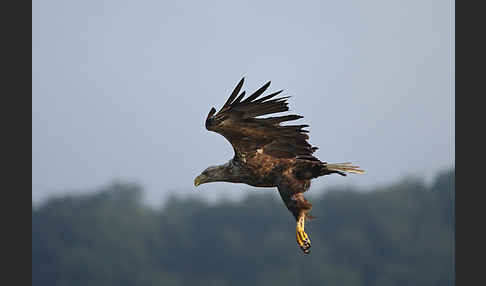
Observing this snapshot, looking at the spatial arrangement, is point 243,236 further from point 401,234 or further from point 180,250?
point 401,234

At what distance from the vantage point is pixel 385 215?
55656 mm

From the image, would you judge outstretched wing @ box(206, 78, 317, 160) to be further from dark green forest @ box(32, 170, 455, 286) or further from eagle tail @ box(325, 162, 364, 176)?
dark green forest @ box(32, 170, 455, 286)

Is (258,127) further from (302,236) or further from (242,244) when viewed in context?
(242,244)

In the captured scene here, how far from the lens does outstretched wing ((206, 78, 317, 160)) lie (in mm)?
9688

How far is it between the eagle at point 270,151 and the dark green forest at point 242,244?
39.9 meters

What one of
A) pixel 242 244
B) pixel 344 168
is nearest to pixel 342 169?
pixel 344 168

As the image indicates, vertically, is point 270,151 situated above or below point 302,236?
above

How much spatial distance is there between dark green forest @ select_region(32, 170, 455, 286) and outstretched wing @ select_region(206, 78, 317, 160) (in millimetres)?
39977

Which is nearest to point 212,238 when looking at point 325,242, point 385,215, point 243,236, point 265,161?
point 243,236

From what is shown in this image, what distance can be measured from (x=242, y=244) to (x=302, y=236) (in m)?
45.0

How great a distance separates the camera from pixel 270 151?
10.2 meters

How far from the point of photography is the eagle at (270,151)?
31.9 ft

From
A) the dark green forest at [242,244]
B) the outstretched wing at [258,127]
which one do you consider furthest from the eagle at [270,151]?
the dark green forest at [242,244]

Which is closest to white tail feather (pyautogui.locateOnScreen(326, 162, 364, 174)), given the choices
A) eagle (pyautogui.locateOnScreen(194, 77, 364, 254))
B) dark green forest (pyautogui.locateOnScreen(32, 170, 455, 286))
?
eagle (pyautogui.locateOnScreen(194, 77, 364, 254))
